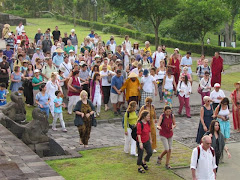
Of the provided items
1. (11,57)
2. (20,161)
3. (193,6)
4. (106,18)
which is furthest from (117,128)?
(106,18)

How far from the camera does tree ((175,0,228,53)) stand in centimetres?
3176

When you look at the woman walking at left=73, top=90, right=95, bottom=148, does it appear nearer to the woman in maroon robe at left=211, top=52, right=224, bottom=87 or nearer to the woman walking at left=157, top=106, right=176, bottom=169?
the woman walking at left=157, top=106, right=176, bottom=169

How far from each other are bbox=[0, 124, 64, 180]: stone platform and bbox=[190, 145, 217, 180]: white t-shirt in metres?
2.52

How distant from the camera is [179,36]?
42250 millimetres

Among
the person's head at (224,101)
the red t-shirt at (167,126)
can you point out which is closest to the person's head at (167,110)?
the red t-shirt at (167,126)

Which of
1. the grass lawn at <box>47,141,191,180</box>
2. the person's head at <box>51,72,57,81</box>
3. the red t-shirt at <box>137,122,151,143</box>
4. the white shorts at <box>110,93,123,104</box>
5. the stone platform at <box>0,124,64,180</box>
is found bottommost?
the grass lawn at <box>47,141,191,180</box>

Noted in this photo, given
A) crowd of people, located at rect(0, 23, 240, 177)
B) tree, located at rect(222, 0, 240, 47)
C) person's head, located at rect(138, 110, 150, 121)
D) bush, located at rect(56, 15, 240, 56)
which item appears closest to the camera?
person's head, located at rect(138, 110, 150, 121)

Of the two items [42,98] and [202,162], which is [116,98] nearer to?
[42,98]

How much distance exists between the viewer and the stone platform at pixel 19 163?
9.70m

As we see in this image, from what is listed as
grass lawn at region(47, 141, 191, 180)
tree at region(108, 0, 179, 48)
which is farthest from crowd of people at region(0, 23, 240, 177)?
tree at region(108, 0, 179, 48)

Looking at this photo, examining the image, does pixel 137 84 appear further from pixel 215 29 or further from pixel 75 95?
pixel 215 29

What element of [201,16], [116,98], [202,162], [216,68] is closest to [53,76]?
[116,98]

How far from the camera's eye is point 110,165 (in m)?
13.1

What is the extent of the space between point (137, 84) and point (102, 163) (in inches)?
192
